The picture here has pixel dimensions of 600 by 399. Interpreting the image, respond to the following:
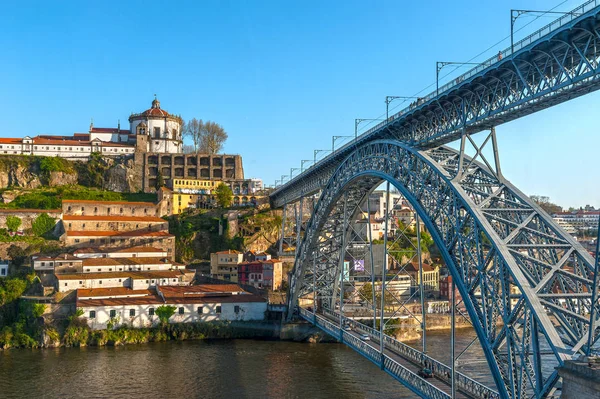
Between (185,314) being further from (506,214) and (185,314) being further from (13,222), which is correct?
(506,214)

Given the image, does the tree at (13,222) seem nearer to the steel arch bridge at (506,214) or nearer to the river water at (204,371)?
the river water at (204,371)

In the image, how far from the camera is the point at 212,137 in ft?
302

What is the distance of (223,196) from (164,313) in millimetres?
28312

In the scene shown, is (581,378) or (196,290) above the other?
(581,378)

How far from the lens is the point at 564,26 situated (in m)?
16.8

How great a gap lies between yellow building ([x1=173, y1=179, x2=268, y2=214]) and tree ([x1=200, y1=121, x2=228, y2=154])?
13076 millimetres

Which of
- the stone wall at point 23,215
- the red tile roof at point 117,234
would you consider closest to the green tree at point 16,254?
the red tile roof at point 117,234

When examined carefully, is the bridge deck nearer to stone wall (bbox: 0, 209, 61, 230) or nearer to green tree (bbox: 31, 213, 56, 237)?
green tree (bbox: 31, 213, 56, 237)

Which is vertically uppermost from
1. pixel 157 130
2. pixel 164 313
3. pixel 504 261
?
pixel 157 130

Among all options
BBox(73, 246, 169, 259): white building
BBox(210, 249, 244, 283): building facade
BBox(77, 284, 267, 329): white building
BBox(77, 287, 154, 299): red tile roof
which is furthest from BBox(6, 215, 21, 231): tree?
BBox(210, 249, 244, 283): building facade

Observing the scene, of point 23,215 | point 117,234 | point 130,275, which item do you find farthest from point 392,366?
point 23,215

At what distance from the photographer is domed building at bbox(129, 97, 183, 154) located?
270 feet

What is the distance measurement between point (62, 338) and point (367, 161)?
25.4 meters

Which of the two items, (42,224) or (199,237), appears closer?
(42,224)
